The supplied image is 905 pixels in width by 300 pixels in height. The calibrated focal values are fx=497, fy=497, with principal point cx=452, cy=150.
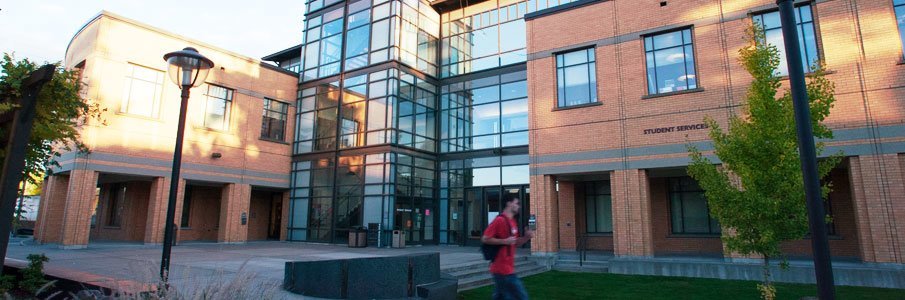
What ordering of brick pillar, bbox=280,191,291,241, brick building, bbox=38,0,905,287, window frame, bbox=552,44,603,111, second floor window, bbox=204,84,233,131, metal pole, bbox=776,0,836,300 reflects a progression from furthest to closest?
brick pillar, bbox=280,191,291,241
second floor window, bbox=204,84,233,131
window frame, bbox=552,44,603,111
brick building, bbox=38,0,905,287
metal pole, bbox=776,0,836,300

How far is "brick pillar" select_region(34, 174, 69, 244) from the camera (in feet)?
67.8

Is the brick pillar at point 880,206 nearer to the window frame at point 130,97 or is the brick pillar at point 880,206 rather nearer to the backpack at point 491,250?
the backpack at point 491,250

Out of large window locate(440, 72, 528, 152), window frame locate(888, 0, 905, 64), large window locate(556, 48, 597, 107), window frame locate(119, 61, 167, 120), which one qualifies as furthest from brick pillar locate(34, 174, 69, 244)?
window frame locate(888, 0, 905, 64)

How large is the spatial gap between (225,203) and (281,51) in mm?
11174

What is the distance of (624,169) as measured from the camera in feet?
51.3

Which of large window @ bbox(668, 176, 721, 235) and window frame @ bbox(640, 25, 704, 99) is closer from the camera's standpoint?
window frame @ bbox(640, 25, 704, 99)

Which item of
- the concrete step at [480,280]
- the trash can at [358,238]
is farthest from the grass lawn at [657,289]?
the trash can at [358,238]

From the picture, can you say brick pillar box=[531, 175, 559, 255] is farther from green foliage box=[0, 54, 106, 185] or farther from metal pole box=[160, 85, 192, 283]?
green foliage box=[0, 54, 106, 185]

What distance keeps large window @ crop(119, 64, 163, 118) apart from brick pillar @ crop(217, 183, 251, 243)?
474 cm

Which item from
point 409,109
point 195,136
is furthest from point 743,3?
point 195,136

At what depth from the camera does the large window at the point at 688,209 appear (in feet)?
55.4

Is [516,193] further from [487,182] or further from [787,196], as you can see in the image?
[787,196]

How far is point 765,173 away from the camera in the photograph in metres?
9.30

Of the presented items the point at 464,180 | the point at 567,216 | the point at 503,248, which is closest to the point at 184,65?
the point at 503,248
